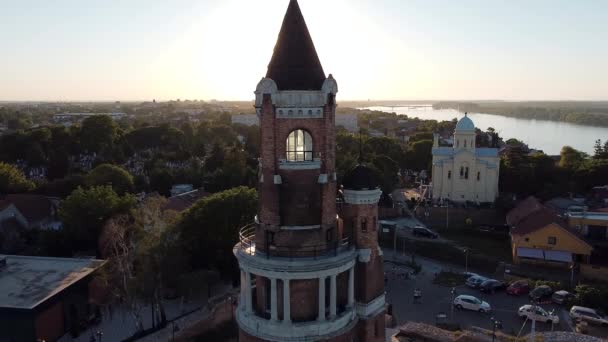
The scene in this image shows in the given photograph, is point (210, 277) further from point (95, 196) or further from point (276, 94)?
point (276, 94)

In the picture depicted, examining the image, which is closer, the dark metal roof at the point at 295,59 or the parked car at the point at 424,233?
the dark metal roof at the point at 295,59

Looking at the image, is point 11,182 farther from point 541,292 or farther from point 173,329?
point 541,292

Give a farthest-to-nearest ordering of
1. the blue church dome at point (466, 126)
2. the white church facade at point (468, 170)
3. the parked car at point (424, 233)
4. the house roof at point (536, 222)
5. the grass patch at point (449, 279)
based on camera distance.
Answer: the blue church dome at point (466, 126) < the white church facade at point (468, 170) < the parked car at point (424, 233) < the house roof at point (536, 222) < the grass patch at point (449, 279)

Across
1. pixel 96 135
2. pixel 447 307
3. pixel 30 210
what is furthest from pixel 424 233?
pixel 96 135

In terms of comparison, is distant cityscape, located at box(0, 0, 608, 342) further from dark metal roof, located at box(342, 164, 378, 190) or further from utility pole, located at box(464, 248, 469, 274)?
utility pole, located at box(464, 248, 469, 274)

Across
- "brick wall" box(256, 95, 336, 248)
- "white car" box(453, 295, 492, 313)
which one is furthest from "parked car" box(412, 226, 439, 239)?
"brick wall" box(256, 95, 336, 248)

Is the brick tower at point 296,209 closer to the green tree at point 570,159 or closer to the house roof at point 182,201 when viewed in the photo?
the house roof at point 182,201

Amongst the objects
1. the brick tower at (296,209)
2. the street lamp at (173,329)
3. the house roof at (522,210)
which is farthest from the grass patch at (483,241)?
the brick tower at (296,209)
